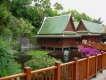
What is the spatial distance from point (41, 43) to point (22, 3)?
9293mm

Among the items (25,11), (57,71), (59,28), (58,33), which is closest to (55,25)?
(59,28)

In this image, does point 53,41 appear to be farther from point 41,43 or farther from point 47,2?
point 47,2

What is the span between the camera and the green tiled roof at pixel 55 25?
70.1 ft

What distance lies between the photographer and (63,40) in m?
20.7

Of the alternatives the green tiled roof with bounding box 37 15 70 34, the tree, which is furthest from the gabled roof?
the tree

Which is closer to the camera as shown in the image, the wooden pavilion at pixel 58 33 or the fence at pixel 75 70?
the fence at pixel 75 70

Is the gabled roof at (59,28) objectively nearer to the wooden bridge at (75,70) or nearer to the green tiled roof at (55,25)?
the green tiled roof at (55,25)

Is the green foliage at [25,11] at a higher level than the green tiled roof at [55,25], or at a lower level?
higher

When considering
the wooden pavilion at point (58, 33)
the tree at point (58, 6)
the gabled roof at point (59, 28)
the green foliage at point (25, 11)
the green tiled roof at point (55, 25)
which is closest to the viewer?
the wooden pavilion at point (58, 33)

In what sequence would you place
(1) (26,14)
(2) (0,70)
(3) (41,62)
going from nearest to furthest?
(2) (0,70) → (3) (41,62) → (1) (26,14)

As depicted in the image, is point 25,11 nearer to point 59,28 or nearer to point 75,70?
point 59,28

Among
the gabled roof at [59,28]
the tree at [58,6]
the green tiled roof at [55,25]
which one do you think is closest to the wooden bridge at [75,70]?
the gabled roof at [59,28]

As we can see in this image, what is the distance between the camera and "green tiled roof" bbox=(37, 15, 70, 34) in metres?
21.4

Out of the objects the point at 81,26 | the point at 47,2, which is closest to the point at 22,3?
the point at 81,26
